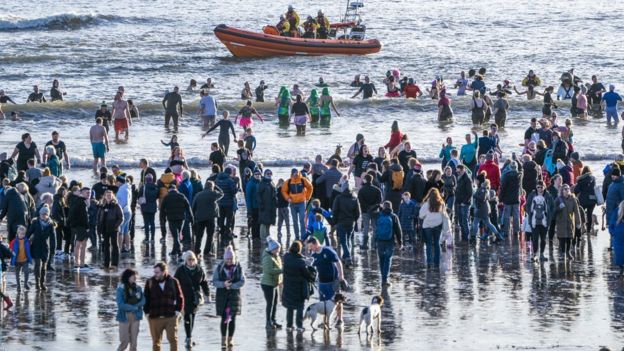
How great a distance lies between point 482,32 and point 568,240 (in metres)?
49.8

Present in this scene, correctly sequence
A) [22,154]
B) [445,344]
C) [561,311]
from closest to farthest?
[445,344] < [561,311] < [22,154]

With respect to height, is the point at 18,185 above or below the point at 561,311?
above

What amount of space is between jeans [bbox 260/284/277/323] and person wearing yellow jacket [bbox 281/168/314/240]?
512 centimetres

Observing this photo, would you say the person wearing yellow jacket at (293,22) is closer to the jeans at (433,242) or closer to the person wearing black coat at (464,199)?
the person wearing black coat at (464,199)

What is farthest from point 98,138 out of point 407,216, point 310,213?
point 310,213

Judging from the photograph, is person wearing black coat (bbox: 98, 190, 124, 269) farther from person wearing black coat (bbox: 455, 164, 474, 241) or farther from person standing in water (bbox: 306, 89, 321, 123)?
person standing in water (bbox: 306, 89, 321, 123)

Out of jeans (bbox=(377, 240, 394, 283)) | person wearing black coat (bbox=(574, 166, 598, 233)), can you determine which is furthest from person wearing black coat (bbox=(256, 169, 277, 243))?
person wearing black coat (bbox=(574, 166, 598, 233))

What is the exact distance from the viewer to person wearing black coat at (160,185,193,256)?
61.9 ft

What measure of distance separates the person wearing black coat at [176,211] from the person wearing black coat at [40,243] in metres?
2.41

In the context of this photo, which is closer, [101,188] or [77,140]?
[101,188]

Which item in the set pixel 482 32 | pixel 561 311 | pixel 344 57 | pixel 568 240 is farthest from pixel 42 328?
pixel 482 32

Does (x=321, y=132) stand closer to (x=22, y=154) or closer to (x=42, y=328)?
(x=22, y=154)

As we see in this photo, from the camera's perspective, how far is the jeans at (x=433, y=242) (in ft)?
59.6

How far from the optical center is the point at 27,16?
243ft
